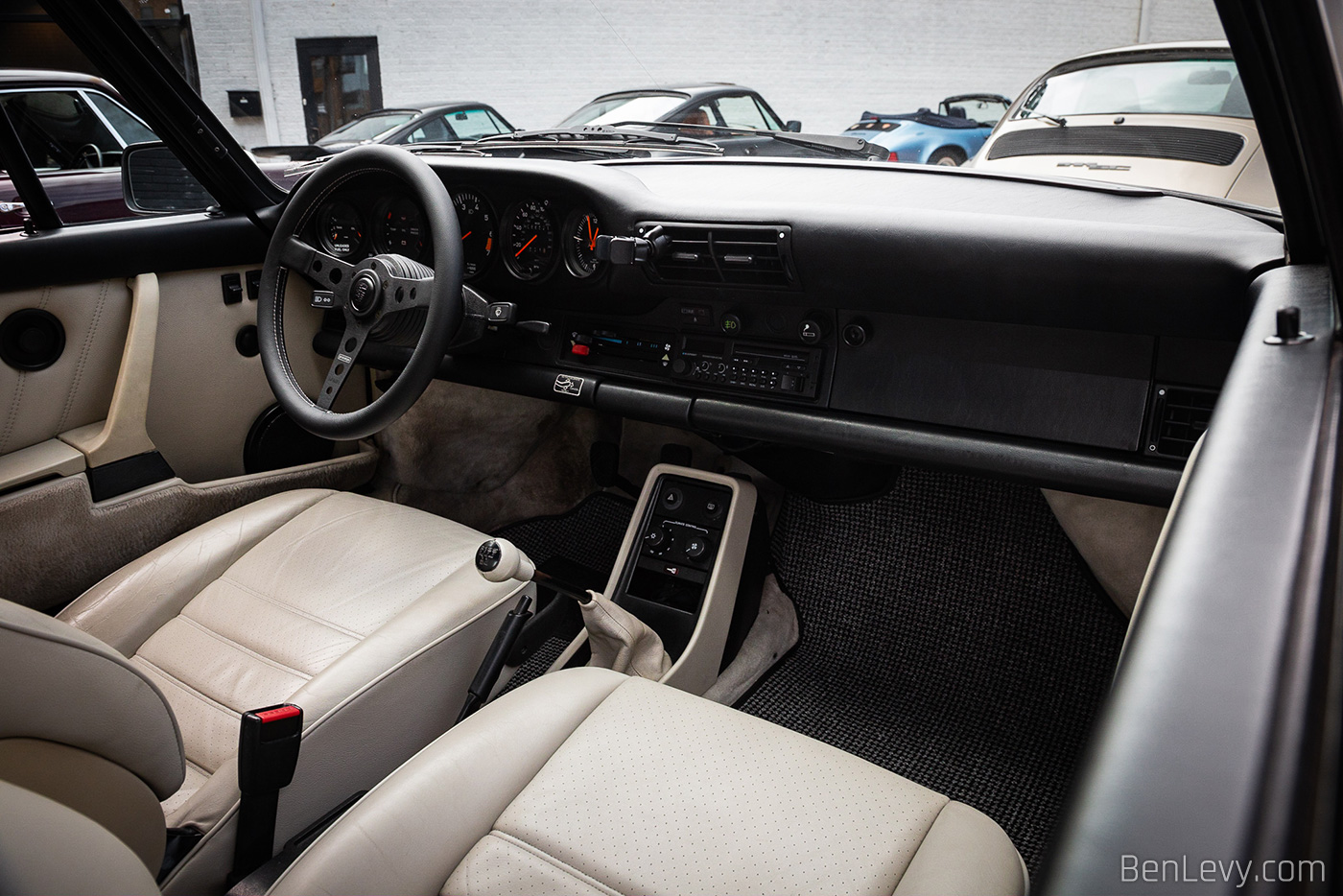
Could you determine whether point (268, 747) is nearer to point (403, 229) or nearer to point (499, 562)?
point (499, 562)

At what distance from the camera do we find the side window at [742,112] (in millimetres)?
2385

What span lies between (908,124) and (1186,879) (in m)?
5.31

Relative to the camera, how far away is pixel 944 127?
509 centimetres

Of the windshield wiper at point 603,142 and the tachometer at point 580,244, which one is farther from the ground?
the windshield wiper at point 603,142

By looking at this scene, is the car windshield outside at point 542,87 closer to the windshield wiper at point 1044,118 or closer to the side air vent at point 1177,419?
the windshield wiper at point 1044,118

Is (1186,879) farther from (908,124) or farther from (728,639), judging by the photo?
(908,124)

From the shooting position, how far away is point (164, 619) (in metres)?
1.50

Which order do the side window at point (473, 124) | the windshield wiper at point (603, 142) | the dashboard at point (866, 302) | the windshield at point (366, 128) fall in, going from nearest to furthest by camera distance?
1. the dashboard at point (866, 302)
2. the windshield wiper at point (603, 142)
3. the side window at point (473, 124)
4. the windshield at point (366, 128)

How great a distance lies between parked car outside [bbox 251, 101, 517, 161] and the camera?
259 cm

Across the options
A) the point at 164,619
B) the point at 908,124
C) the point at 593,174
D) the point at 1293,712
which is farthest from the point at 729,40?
the point at 1293,712

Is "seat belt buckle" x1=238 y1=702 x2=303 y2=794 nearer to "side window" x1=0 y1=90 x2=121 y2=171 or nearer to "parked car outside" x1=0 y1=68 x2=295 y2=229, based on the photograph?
"parked car outside" x1=0 y1=68 x2=295 y2=229

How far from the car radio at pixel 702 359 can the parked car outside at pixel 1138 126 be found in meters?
0.62

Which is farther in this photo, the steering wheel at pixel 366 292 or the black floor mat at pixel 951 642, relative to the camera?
the black floor mat at pixel 951 642

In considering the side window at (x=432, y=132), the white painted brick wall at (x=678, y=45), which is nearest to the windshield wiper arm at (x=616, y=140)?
the white painted brick wall at (x=678, y=45)
